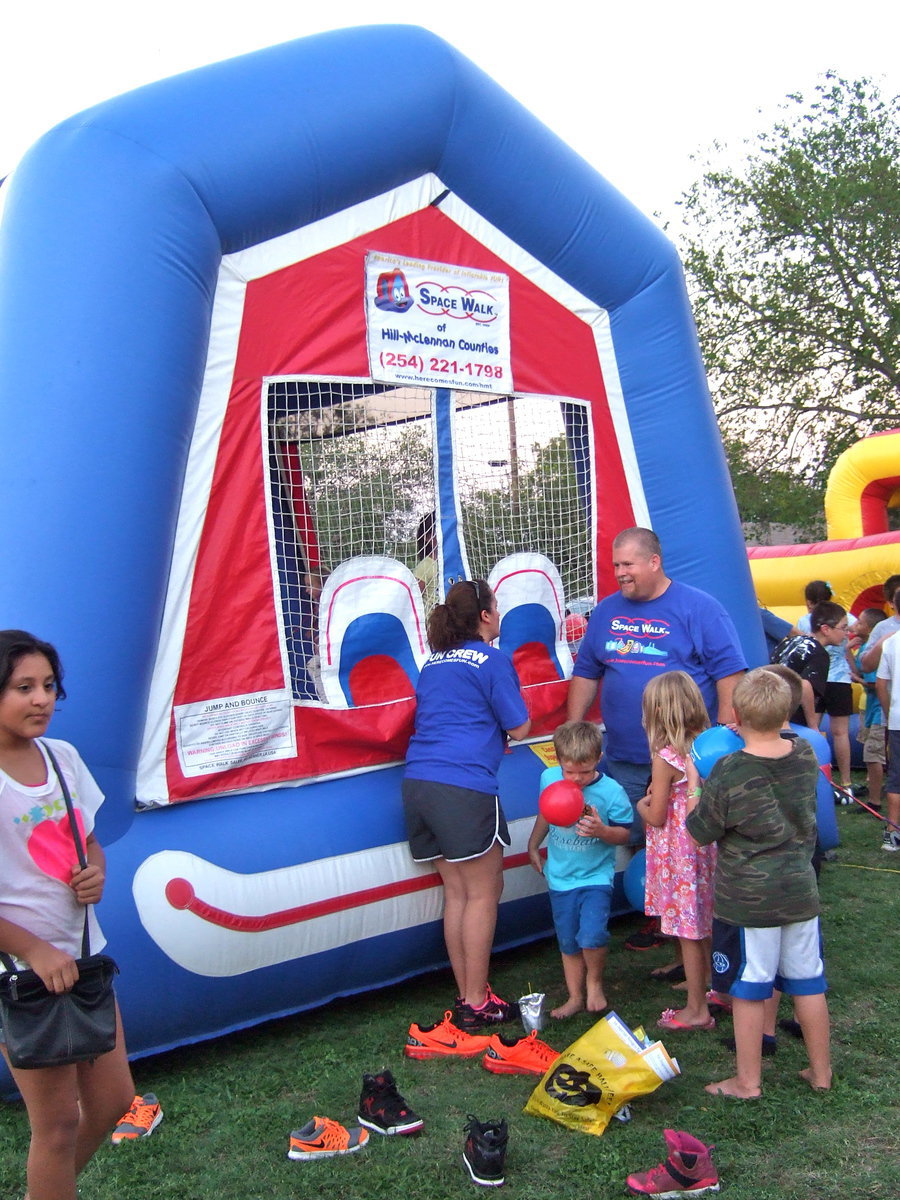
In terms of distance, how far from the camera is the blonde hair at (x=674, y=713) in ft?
11.7

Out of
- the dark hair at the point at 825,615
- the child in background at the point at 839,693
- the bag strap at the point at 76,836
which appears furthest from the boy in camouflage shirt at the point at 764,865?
the child in background at the point at 839,693

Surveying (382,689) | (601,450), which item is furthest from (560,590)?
(382,689)

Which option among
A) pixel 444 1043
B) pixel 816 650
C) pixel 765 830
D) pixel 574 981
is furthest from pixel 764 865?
pixel 816 650

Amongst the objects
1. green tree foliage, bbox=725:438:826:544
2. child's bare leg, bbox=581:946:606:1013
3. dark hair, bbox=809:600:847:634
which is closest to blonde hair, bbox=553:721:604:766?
child's bare leg, bbox=581:946:606:1013

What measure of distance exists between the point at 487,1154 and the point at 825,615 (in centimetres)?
524

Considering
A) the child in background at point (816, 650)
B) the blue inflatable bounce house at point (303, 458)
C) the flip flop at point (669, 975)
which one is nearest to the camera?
the blue inflatable bounce house at point (303, 458)

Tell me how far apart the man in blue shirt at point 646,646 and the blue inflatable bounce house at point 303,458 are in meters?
0.39

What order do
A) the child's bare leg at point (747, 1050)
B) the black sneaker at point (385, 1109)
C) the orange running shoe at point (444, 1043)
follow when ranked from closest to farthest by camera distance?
1. the black sneaker at point (385, 1109)
2. the child's bare leg at point (747, 1050)
3. the orange running shoe at point (444, 1043)

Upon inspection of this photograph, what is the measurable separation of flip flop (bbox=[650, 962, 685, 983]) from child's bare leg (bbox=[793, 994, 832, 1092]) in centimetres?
98

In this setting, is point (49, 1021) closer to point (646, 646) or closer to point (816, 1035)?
point (816, 1035)

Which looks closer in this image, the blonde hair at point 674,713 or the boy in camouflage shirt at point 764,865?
the boy in camouflage shirt at point 764,865

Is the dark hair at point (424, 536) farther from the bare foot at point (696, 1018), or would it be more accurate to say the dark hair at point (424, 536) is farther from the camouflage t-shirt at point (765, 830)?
the bare foot at point (696, 1018)

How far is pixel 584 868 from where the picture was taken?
152 inches

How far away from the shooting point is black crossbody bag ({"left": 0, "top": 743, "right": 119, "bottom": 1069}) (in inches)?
85.4
